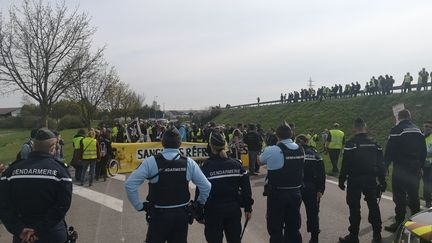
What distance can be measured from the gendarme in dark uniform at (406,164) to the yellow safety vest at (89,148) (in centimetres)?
917

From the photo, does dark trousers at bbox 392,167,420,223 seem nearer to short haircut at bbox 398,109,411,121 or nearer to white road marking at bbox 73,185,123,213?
short haircut at bbox 398,109,411,121

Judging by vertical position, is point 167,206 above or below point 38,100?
below

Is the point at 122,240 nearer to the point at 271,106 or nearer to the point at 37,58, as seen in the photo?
the point at 37,58

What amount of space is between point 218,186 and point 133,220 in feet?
14.0

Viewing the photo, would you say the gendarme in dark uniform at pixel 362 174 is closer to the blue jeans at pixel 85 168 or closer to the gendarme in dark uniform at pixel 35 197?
the gendarme in dark uniform at pixel 35 197

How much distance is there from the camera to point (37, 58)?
725 inches

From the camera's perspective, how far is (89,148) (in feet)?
44.8

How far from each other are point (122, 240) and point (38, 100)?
12902 mm

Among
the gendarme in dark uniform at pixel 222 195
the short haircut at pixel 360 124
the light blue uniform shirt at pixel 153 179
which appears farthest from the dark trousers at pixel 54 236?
the short haircut at pixel 360 124

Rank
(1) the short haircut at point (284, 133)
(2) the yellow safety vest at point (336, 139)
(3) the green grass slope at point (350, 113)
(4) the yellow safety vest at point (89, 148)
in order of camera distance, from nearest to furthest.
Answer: (1) the short haircut at point (284, 133) < (4) the yellow safety vest at point (89, 148) < (2) the yellow safety vest at point (336, 139) < (3) the green grass slope at point (350, 113)

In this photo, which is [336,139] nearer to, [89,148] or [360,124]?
[360,124]

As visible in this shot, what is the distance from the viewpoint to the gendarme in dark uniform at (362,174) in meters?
7.14

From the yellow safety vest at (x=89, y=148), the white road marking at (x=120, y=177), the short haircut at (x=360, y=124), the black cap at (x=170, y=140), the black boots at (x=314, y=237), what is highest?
the black cap at (x=170, y=140)

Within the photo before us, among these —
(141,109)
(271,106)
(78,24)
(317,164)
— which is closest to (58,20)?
(78,24)
